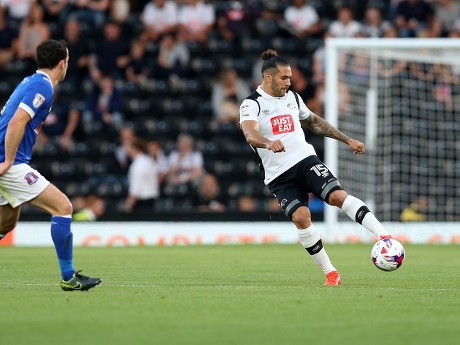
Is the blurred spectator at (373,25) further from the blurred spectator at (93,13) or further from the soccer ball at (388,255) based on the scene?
the soccer ball at (388,255)

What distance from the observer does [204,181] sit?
22141 mm

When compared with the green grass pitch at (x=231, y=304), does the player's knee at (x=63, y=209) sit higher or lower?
higher

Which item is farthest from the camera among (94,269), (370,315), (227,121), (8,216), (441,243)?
(227,121)

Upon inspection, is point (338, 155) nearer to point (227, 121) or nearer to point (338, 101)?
point (338, 101)

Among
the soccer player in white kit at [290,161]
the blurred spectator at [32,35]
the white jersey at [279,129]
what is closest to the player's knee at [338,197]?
the soccer player in white kit at [290,161]

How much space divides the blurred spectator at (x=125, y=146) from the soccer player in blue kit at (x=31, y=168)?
41.6 feet

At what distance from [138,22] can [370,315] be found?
61.4 feet

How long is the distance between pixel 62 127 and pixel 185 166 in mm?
3314

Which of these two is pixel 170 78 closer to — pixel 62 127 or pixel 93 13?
pixel 62 127

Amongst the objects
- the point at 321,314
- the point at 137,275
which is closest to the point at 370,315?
the point at 321,314

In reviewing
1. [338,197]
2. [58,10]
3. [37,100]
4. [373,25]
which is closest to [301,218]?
[338,197]

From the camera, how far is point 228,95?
77.1ft

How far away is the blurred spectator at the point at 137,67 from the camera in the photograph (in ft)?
80.2

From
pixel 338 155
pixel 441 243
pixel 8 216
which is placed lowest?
pixel 441 243
